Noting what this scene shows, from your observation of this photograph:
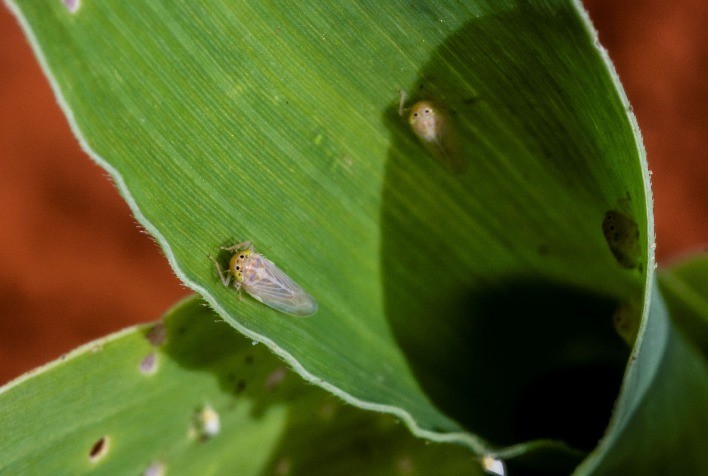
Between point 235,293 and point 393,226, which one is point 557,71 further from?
point 235,293

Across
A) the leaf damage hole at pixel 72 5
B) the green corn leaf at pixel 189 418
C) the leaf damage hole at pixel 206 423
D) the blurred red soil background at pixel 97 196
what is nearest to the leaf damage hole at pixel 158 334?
the green corn leaf at pixel 189 418

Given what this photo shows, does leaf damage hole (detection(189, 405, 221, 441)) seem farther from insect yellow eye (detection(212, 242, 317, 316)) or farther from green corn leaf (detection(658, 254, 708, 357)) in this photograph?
green corn leaf (detection(658, 254, 708, 357))

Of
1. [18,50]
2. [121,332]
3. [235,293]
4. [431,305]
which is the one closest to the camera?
[235,293]

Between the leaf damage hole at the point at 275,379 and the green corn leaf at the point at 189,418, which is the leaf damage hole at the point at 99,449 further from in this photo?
the leaf damage hole at the point at 275,379

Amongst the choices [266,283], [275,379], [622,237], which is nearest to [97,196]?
[275,379]

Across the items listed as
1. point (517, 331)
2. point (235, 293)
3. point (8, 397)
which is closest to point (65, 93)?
point (235, 293)

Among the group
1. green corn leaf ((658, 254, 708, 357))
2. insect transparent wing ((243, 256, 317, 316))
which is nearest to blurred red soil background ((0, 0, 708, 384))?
green corn leaf ((658, 254, 708, 357))
